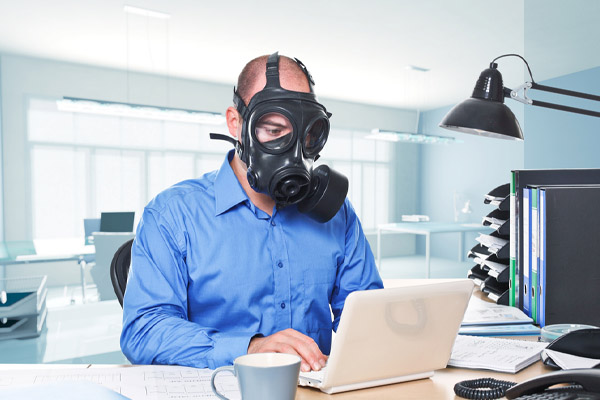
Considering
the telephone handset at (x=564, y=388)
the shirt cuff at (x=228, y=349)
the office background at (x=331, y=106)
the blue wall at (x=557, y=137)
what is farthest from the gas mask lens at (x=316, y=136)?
the blue wall at (x=557, y=137)

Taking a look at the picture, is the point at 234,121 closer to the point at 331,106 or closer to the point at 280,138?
the point at 280,138

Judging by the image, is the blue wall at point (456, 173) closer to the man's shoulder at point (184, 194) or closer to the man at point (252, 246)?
the man at point (252, 246)

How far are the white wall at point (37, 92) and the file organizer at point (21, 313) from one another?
2.58 meters

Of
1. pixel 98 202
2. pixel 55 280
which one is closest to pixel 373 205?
pixel 98 202

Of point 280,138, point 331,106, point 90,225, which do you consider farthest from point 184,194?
point 331,106

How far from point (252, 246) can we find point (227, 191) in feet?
0.56

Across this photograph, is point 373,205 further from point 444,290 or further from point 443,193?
point 444,290

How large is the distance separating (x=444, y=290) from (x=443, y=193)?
8828 mm

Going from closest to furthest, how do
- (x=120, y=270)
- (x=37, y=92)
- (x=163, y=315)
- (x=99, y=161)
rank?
(x=163, y=315) < (x=120, y=270) < (x=37, y=92) < (x=99, y=161)

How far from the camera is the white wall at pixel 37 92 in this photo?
599 cm

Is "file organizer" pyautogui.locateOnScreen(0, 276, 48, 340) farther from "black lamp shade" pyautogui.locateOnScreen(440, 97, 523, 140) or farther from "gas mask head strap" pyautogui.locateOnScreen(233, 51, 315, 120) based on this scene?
"black lamp shade" pyautogui.locateOnScreen(440, 97, 523, 140)

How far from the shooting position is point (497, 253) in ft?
5.40

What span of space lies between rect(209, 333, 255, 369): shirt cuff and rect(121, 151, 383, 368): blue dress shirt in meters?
0.10

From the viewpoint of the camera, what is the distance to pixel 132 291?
1.11 meters
